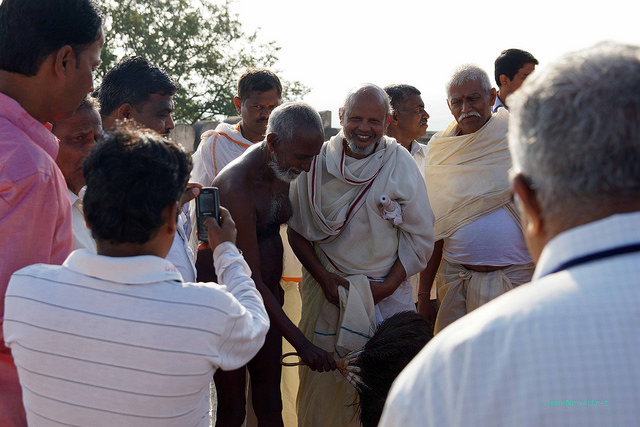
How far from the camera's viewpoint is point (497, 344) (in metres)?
0.96

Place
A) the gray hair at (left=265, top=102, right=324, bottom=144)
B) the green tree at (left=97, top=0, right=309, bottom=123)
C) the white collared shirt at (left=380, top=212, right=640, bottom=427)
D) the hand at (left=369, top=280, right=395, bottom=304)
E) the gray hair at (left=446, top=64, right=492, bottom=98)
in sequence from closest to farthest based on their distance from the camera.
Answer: the white collared shirt at (left=380, top=212, right=640, bottom=427), the gray hair at (left=265, top=102, right=324, bottom=144), the hand at (left=369, top=280, right=395, bottom=304), the gray hair at (left=446, top=64, right=492, bottom=98), the green tree at (left=97, top=0, right=309, bottom=123)

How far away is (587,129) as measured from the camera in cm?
99

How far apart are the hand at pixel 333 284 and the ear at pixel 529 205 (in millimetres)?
2746

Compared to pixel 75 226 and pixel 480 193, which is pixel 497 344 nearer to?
pixel 75 226

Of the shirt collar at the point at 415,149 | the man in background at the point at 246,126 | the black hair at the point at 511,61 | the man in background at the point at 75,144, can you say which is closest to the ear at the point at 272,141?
the man in background at the point at 75,144

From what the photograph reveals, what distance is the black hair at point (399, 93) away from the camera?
18.1 feet

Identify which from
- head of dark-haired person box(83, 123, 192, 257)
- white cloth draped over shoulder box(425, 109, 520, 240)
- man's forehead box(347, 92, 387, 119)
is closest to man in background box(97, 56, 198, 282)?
man's forehead box(347, 92, 387, 119)

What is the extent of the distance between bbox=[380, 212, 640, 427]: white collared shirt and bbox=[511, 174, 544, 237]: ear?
12 centimetres

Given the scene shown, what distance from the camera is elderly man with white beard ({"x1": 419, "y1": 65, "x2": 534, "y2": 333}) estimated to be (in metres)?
4.35

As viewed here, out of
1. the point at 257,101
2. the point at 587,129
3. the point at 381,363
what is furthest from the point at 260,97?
the point at 587,129

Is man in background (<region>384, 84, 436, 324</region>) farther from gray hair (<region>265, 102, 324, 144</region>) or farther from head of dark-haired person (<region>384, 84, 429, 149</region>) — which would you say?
gray hair (<region>265, 102, 324, 144</region>)

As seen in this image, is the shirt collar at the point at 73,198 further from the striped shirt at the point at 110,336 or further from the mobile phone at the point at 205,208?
the striped shirt at the point at 110,336

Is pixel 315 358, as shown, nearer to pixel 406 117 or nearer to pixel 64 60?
pixel 64 60

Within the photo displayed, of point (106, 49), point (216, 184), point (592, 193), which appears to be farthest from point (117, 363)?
point (106, 49)
